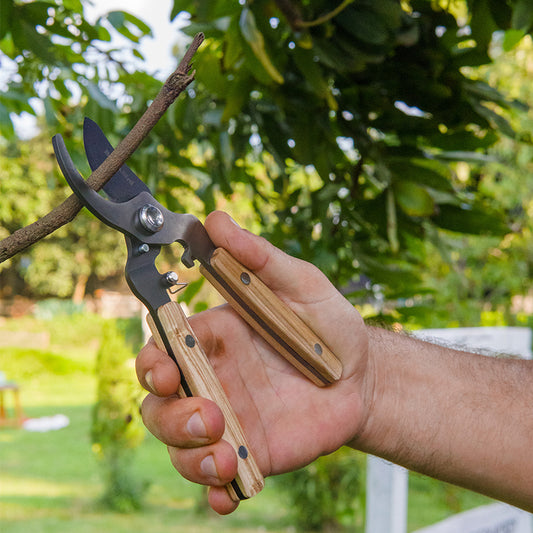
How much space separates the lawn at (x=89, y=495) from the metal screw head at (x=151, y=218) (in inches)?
136

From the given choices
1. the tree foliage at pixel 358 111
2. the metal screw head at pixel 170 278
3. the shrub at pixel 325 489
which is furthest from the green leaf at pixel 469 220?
the shrub at pixel 325 489

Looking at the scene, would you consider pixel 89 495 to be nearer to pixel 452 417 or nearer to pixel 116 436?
pixel 116 436

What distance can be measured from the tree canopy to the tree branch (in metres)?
0.36

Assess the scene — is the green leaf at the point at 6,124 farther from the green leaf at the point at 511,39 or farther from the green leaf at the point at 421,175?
the green leaf at the point at 511,39

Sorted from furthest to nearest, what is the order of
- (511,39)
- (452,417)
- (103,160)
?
(511,39) < (452,417) < (103,160)

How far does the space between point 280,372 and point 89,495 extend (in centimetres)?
482

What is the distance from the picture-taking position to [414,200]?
94 centimetres

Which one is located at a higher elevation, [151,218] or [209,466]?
[151,218]

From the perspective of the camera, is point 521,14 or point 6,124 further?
point 6,124

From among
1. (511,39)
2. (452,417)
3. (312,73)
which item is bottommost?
(452,417)

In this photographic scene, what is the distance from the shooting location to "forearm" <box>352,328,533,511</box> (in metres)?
0.85

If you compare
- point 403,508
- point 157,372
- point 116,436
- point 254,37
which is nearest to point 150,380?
point 157,372

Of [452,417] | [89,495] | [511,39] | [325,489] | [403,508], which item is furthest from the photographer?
[89,495]

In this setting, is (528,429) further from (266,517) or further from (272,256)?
(266,517)
